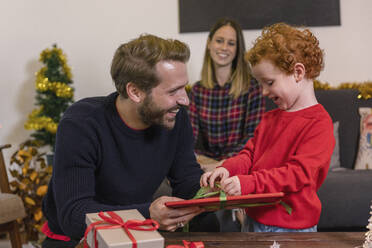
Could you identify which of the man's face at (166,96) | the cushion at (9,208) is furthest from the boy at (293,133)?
the cushion at (9,208)

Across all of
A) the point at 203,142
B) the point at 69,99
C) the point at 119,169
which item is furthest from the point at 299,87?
the point at 69,99

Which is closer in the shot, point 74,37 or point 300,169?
point 300,169

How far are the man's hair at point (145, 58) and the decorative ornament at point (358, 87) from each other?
6.95ft

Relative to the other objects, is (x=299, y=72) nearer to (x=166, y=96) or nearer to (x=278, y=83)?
(x=278, y=83)

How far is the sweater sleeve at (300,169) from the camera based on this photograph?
1.26 metres

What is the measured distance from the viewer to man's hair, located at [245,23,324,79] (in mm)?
1365

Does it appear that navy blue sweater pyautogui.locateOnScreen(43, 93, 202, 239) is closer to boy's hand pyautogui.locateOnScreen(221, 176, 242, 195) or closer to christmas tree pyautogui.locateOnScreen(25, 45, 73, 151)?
boy's hand pyautogui.locateOnScreen(221, 176, 242, 195)

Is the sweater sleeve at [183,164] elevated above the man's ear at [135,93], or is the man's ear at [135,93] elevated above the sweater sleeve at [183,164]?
the man's ear at [135,93]

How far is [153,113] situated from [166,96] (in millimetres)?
75

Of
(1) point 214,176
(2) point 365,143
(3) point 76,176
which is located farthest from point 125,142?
(2) point 365,143

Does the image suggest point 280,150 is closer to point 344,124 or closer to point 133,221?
point 133,221

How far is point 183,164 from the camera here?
169 centimetres

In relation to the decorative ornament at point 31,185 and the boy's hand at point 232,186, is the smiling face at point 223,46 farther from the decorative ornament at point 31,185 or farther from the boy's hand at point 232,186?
the boy's hand at point 232,186

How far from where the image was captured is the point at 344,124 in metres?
3.16
